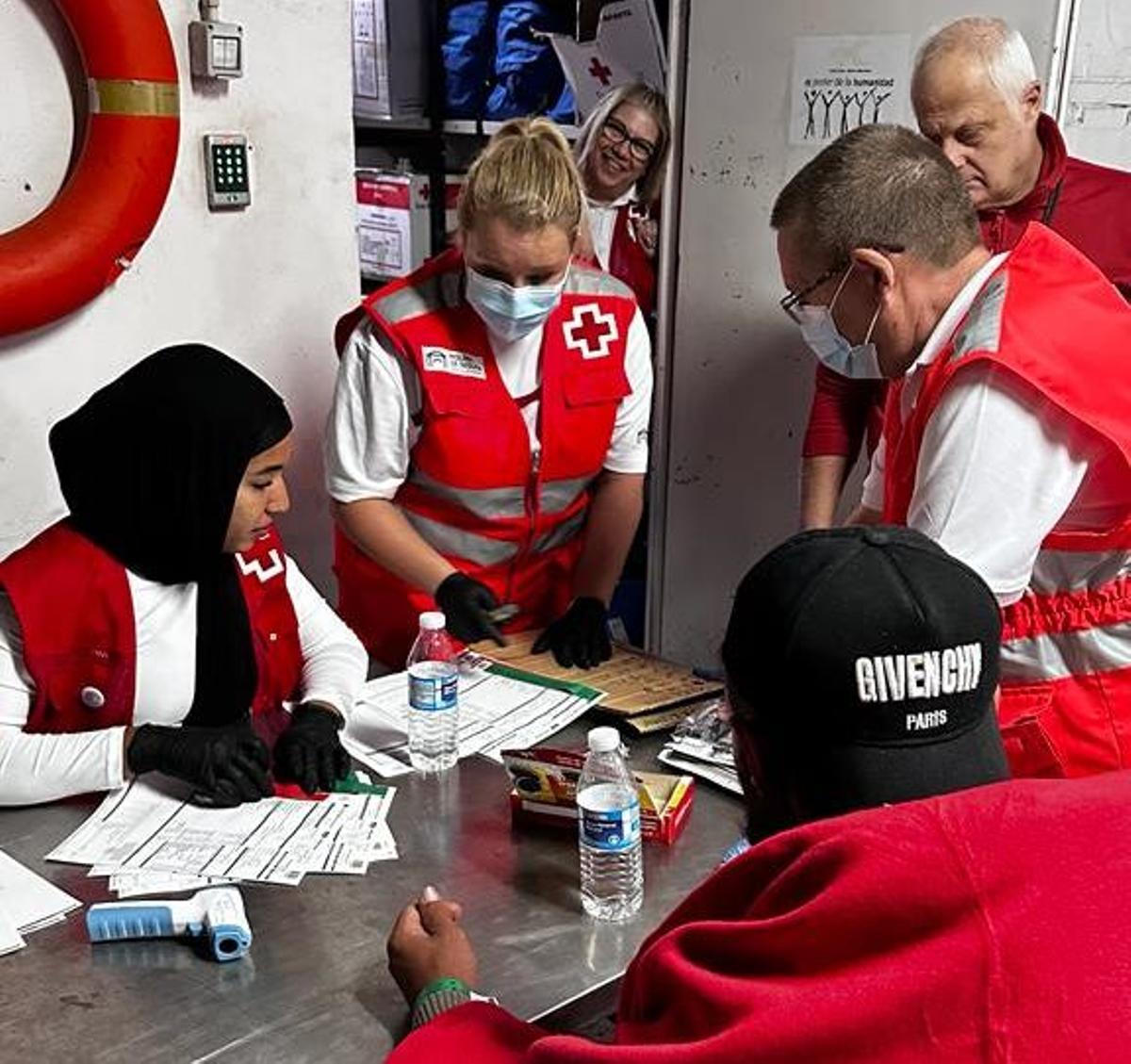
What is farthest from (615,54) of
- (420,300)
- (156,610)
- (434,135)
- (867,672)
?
(867,672)

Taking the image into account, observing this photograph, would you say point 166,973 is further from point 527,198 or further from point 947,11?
point 947,11

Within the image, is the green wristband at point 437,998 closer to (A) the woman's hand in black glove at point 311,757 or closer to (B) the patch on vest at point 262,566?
(A) the woman's hand in black glove at point 311,757

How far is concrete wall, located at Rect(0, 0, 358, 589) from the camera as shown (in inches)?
75.0

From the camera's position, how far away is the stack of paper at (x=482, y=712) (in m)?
1.48

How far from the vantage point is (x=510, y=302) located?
1742 mm

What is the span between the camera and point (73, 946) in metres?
1.11

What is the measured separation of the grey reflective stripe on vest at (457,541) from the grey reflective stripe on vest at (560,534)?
7 cm

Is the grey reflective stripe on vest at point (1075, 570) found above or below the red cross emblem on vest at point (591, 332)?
below

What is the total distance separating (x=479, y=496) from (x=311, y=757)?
0.57m

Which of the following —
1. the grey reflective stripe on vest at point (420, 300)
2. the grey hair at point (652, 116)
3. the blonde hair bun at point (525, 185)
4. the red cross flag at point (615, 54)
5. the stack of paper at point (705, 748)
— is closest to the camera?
the stack of paper at point (705, 748)

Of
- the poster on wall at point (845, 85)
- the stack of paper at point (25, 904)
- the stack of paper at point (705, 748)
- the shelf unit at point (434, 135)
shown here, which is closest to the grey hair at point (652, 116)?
the poster on wall at point (845, 85)

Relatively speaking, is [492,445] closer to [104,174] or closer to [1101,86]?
[104,174]

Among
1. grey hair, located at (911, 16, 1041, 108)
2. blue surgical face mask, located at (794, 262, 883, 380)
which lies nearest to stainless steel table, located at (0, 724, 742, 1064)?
blue surgical face mask, located at (794, 262, 883, 380)

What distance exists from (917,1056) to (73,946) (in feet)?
2.65
